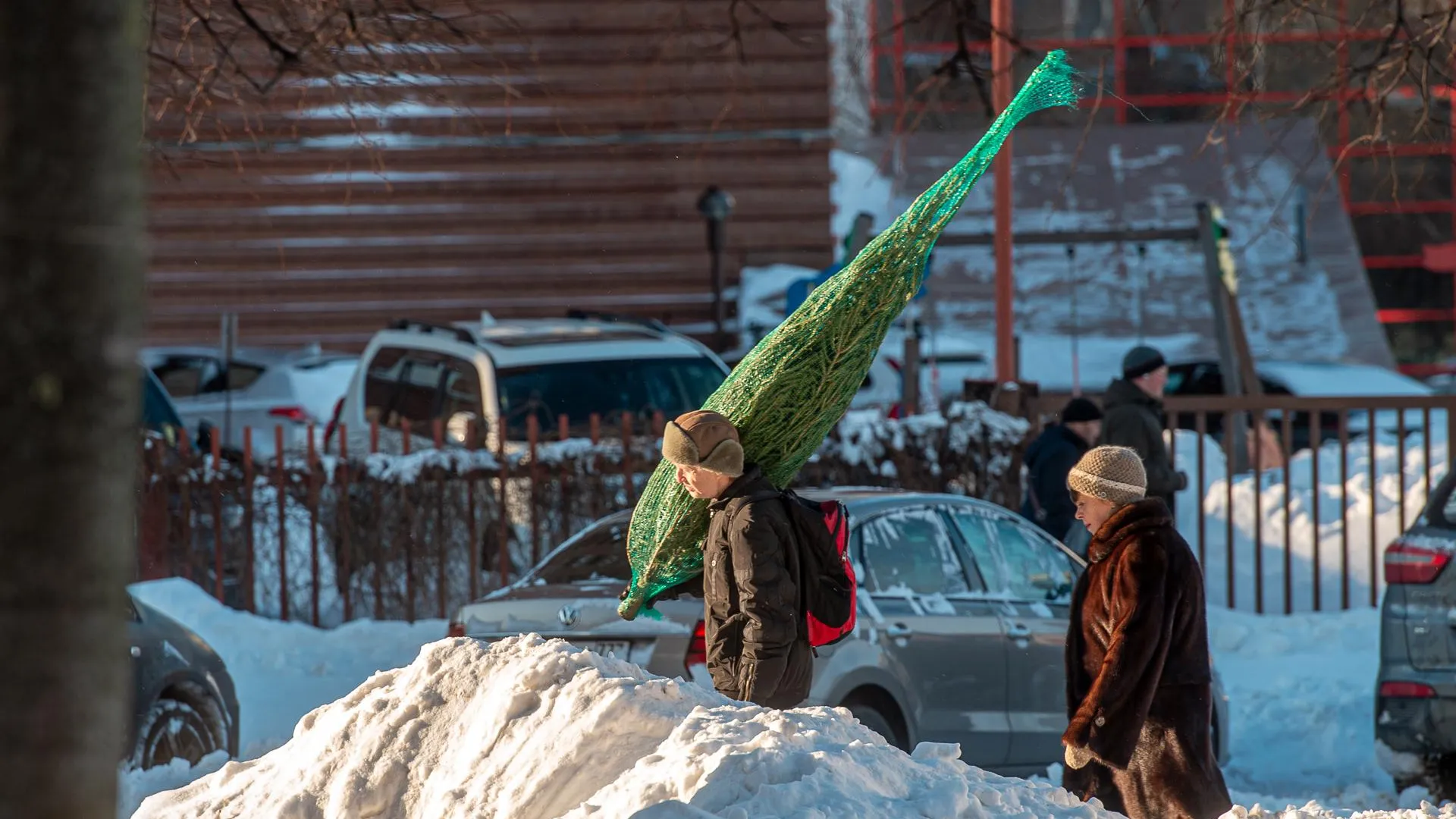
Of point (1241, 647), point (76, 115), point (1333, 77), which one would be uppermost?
point (1333, 77)

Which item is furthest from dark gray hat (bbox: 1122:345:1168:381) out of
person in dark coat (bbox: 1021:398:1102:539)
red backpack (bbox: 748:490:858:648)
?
red backpack (bbox: 748:490:858:648)

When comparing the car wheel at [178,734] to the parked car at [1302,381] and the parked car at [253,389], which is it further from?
the parked car at [1302,381]

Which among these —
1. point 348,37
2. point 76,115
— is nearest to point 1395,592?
point 348,37

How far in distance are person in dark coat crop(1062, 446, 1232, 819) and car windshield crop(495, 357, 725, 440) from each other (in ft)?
19.8

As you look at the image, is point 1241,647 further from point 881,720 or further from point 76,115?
point 76,115

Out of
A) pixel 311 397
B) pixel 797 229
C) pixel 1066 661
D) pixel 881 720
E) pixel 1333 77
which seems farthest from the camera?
pixel 797 229

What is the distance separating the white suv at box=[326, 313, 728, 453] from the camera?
11.6 metres

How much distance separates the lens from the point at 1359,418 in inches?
695

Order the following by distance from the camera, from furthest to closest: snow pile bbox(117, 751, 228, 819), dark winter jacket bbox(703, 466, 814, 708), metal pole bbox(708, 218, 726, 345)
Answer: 1. metal pole bbox(708, 218, 726, 345)
2. snow pile bbox(117, 751, 228, 819)
3. dark winter jacket bbox(703, 466, 814, 708)

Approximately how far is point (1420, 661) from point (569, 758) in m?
4.38

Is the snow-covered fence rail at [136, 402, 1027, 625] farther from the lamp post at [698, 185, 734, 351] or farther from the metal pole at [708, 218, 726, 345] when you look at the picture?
the metal pole at [708, 218, 726, 345]

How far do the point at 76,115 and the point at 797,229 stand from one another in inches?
796

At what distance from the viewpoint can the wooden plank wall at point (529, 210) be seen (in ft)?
73.7

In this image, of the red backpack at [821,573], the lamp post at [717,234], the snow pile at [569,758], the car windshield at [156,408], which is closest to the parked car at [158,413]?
the car windshield at [156,408]
